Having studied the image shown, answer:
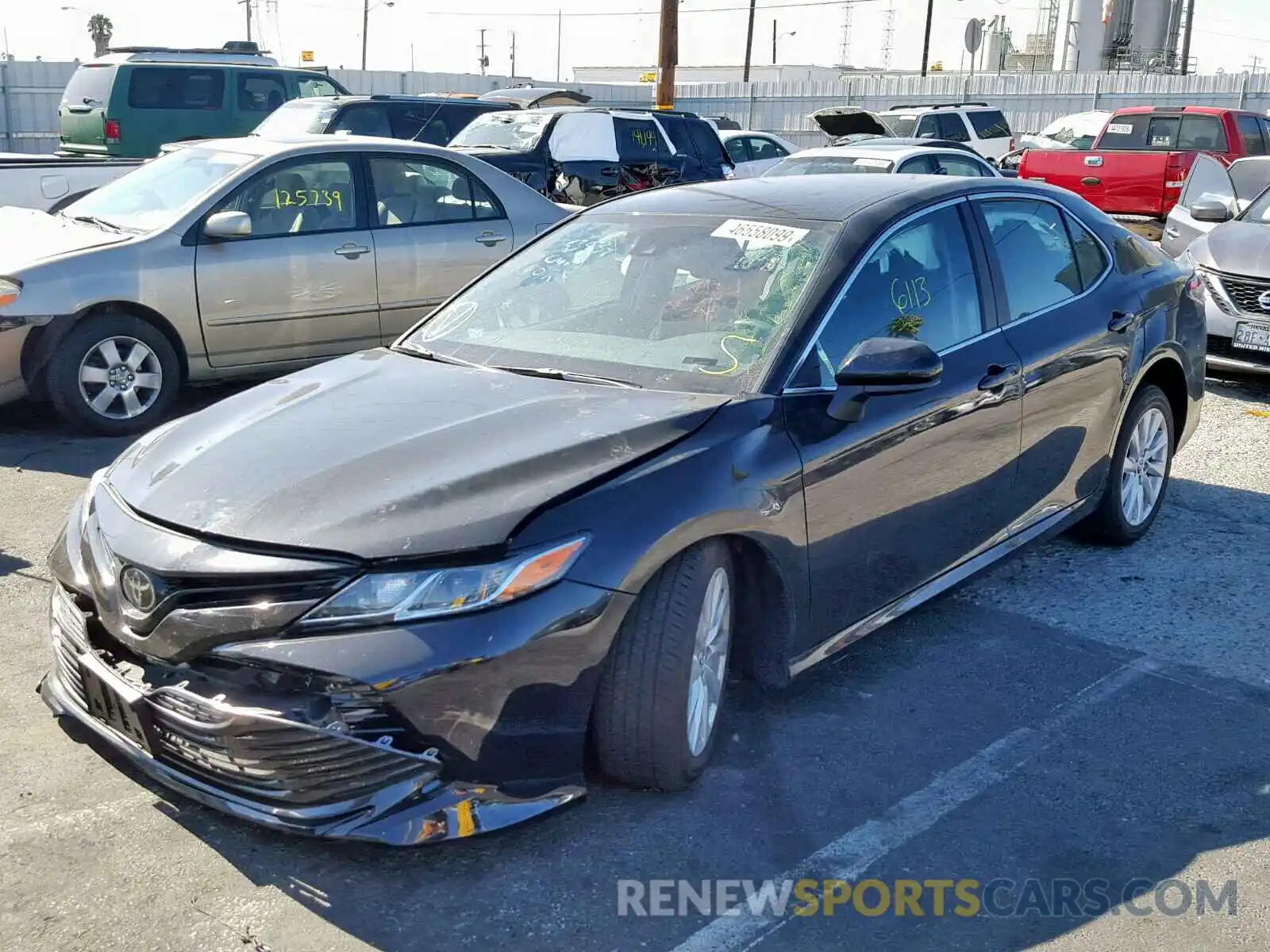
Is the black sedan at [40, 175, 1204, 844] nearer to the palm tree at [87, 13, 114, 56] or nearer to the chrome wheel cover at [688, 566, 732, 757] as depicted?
the chrome wheel cover at [688, 566, 732, 757]

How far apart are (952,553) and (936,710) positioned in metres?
0.56

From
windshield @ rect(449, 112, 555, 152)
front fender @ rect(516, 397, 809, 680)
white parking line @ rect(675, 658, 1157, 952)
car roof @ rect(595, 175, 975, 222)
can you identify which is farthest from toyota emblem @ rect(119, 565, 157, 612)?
windshield @ rect(449, 112, 555, 152)

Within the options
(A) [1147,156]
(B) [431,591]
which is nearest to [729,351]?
(B) [431,591]

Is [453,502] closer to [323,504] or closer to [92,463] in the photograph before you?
[323,504]

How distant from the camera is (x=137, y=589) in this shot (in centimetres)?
309

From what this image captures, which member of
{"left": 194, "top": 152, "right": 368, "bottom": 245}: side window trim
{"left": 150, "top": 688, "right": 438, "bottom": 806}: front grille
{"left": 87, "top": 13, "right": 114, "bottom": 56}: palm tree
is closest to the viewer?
{"left": 150, "top": 688, "right": 438, "bottom": 806}: front grille

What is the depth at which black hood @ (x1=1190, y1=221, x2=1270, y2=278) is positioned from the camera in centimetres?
870

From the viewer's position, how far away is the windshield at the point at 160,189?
7.63 m

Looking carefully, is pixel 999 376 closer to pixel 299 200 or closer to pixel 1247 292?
pixel 299 200

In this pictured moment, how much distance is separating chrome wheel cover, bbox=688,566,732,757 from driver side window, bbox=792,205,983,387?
0.67 metres

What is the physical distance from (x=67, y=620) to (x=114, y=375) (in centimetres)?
428

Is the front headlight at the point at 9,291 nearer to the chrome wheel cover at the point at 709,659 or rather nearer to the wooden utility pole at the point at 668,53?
the chrome wheel cover at the point at 709,659

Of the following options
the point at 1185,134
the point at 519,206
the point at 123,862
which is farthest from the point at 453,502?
the point at 1185,134

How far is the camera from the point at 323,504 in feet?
10.2
